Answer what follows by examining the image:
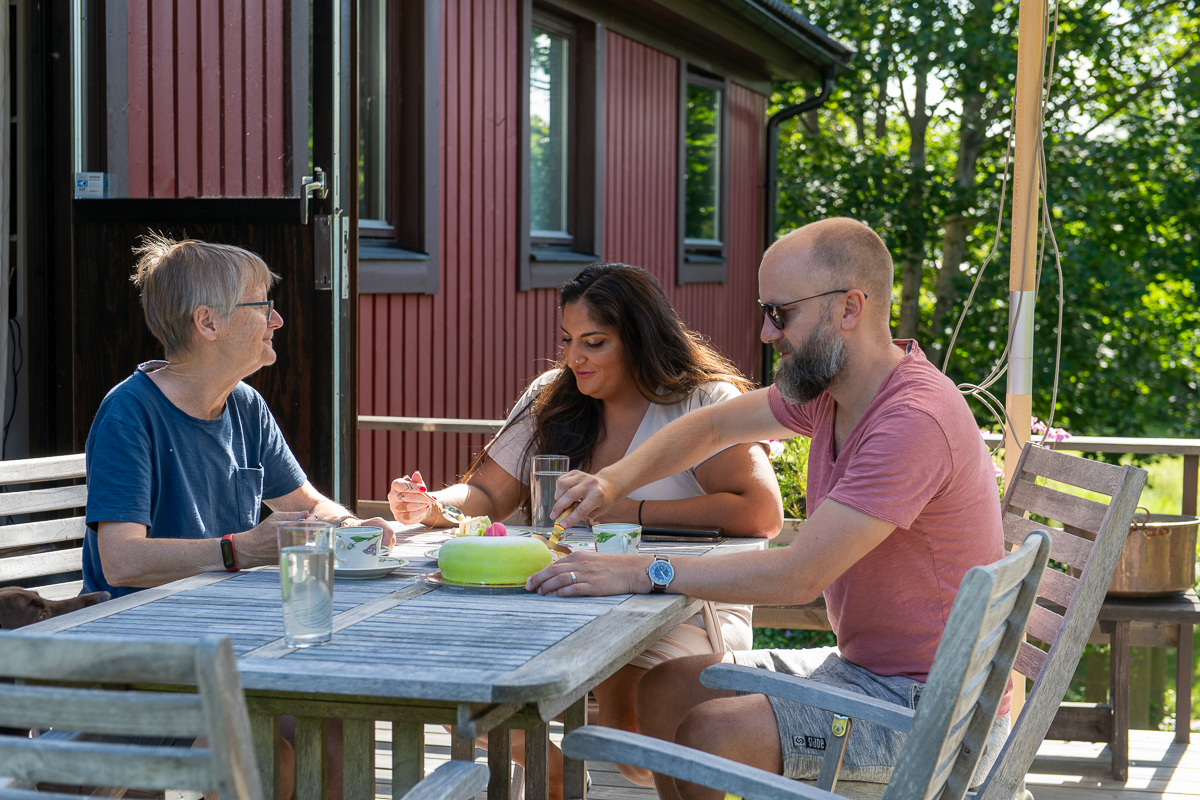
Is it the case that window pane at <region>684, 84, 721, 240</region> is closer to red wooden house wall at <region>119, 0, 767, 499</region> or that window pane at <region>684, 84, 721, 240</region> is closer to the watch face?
red wooden house wall at <region>119, 0, 767, 499</region>

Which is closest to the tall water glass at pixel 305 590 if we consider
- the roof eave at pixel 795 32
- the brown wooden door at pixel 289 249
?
the brown wooden door at pixel 289 249

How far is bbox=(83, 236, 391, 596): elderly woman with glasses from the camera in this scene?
2.25m

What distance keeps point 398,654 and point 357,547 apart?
61cm

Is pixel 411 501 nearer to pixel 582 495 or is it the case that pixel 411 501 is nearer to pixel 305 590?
pixel 582 495

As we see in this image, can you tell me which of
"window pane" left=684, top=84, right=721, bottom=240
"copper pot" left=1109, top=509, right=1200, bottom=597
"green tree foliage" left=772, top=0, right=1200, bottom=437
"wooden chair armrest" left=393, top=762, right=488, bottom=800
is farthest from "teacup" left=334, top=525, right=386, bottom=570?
"green tree foliage" left=772, top=0, right=1200, bottom=437

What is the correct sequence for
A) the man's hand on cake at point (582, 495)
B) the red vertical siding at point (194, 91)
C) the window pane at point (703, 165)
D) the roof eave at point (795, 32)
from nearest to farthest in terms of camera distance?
the man's hand on cake at point (582, 495), the red vertical siding at point (194, 91), the roof eave at point (795, 32), the window pane at point (703, 165)

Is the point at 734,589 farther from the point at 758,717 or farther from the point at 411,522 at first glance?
the point at 411,522

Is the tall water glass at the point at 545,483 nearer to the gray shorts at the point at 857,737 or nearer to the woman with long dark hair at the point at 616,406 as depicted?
the woman with long dark hair at the point at 616,406

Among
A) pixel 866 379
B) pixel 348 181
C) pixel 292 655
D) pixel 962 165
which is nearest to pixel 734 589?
pixel 866 379

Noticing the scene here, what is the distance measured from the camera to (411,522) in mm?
2832

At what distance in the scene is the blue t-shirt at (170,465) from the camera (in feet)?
7.55

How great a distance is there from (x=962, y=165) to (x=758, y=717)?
12.7m

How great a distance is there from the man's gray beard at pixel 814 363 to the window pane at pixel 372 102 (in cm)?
371

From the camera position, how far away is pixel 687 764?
1.55m
